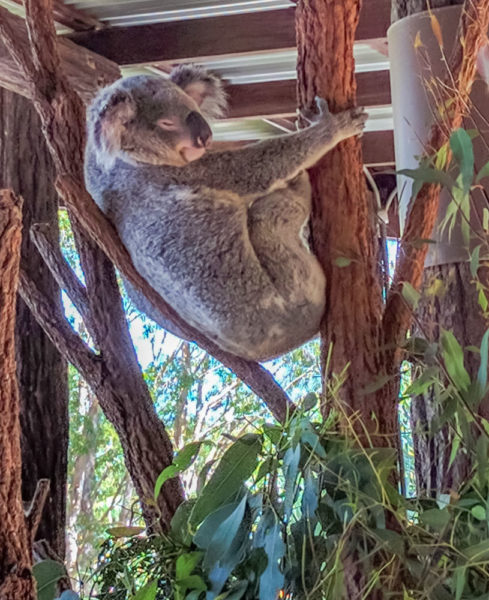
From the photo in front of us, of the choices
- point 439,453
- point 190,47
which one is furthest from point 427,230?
point 190,47

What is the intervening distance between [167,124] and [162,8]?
3.61ft

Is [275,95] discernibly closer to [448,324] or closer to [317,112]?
[317,112]

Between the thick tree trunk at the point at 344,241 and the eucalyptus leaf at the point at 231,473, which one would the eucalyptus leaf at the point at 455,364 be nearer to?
the thick tree trunk at the point at 344,241

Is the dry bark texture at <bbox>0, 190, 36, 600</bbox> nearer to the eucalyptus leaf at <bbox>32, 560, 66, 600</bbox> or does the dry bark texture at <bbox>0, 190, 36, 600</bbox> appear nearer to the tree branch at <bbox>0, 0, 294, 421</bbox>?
the eucalyptus leaf at <bbox>32, 560, 66, 600</bbox>

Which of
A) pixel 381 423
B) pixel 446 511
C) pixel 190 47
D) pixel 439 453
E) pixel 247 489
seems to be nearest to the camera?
pixel 446 511

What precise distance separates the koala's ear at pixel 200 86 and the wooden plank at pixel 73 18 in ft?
2.58

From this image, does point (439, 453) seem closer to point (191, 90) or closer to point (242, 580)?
point (242, 580)

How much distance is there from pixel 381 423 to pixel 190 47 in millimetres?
2120

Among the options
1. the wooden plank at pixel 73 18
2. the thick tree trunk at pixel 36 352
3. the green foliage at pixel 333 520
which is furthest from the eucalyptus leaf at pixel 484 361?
the wooden plank at pixel 73 18

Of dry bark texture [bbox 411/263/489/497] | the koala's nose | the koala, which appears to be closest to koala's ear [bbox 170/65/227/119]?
the koala

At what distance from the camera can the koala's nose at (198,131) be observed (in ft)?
6.76

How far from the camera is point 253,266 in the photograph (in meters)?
1.91

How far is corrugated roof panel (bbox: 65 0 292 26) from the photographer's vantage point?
3.01 m

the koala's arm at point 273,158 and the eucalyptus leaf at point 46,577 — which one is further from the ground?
the koala's arm at point 273,158
